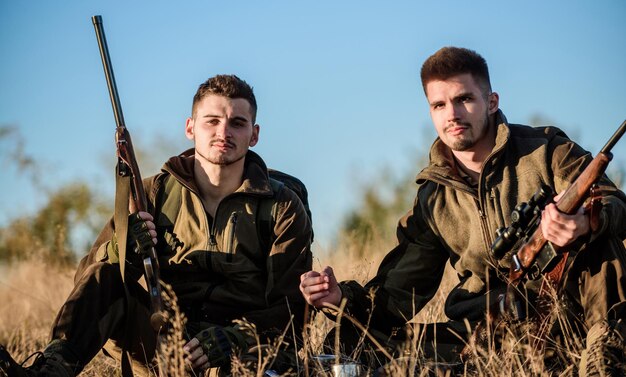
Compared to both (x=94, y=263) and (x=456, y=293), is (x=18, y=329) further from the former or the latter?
(x=456, y=293)

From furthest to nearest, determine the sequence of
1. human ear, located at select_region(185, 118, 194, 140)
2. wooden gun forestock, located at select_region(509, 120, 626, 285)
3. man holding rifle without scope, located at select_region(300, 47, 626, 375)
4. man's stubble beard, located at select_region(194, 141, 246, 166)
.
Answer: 1. human ear, located at select_region(185, 118, 194, 140)
2. man's stubble beard, located at select_region(194, 141, 246, 166)
3. man holding rifle without scope, located at select_region(300, 47, 626, 375)
4. wooden gun forestock, located at select_region(509, 120, 626, 285)

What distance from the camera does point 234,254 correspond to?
7.23m

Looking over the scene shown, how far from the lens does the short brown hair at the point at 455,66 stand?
727 centimetres

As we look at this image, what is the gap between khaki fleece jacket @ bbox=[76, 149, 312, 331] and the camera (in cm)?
717

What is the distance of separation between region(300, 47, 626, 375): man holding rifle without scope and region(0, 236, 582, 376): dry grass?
0.27 metres

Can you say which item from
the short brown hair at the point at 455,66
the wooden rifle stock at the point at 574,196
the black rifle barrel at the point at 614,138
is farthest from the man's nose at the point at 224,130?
the black rifle barrel at the point at 614,138

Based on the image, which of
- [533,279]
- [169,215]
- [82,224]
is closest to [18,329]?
[169,215]

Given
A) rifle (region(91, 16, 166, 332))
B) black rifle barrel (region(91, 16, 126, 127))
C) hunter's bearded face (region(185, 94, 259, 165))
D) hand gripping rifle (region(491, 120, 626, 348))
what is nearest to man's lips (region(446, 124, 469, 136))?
hand gripping rifle (region(491, 120, 626, 348))

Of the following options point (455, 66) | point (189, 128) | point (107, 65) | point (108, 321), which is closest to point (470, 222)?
point (455, 66)

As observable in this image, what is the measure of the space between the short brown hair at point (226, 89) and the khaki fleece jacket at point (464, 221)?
57.5 inches

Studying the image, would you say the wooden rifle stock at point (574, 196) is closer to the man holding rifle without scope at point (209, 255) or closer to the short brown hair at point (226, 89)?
the man holding rifle without scope at point (209, 255)

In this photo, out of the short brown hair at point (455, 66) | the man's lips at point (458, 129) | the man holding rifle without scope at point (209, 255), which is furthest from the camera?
the short brown hair at point (455, 66)

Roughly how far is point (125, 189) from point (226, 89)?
1164mm

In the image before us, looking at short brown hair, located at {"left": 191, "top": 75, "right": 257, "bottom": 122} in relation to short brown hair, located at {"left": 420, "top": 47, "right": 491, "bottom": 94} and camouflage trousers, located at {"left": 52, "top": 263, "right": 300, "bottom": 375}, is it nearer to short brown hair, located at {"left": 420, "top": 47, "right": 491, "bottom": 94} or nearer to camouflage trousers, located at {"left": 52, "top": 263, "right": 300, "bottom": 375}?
short brown hair, located at {"left": 420, "top": 47, "right": 491, "bottom": 94}
